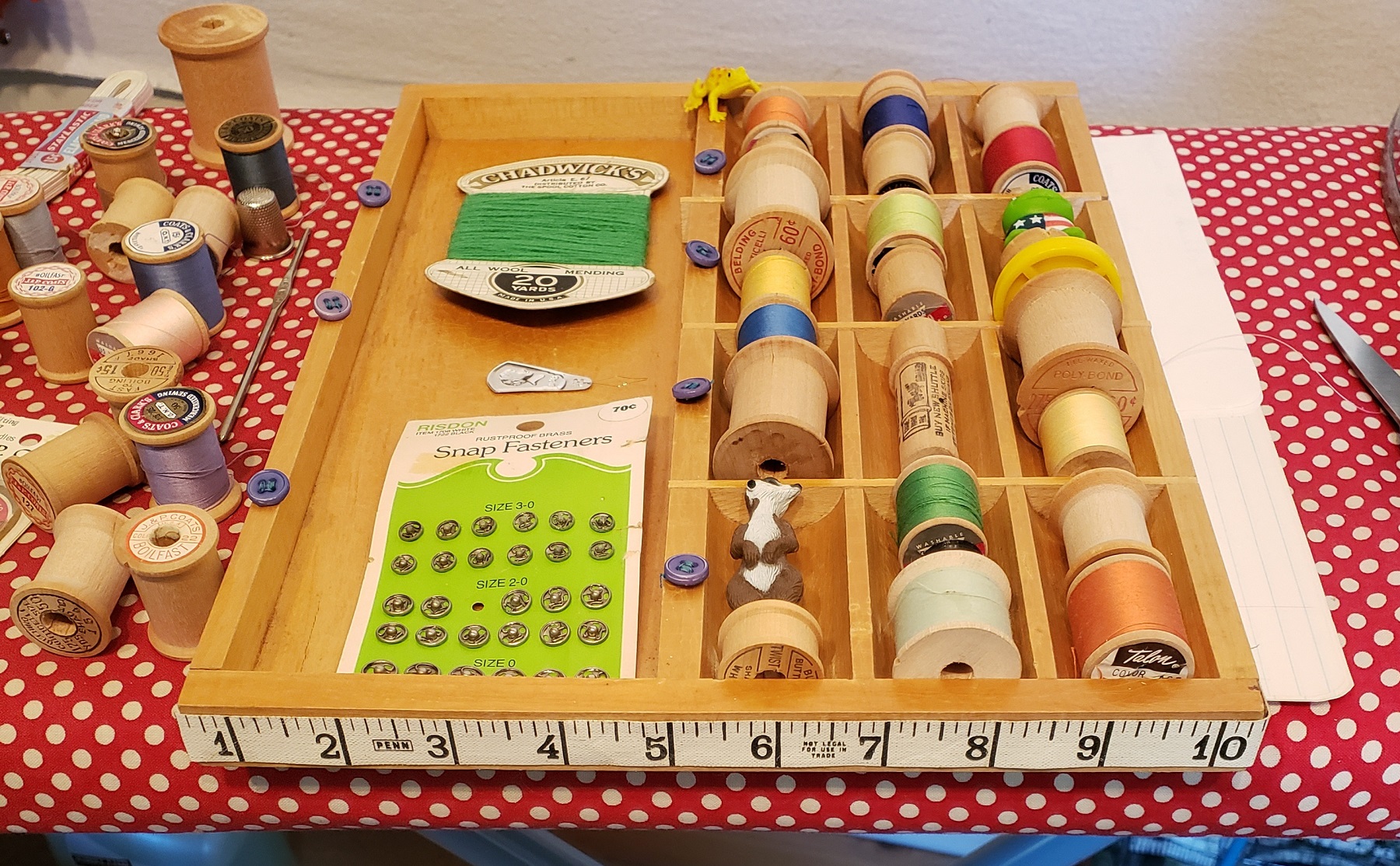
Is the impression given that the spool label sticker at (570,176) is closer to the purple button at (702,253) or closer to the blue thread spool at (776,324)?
the purple button at (702,253)

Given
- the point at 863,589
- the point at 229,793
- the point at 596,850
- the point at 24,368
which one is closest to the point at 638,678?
the point at 863,589

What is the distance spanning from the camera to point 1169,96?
4.29 meters

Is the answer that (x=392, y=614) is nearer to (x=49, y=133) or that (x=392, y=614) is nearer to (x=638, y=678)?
(x=638, y=678)

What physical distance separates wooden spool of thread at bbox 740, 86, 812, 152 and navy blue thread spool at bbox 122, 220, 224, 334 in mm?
928

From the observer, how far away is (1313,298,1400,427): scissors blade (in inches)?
74.5

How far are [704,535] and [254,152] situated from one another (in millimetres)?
1169

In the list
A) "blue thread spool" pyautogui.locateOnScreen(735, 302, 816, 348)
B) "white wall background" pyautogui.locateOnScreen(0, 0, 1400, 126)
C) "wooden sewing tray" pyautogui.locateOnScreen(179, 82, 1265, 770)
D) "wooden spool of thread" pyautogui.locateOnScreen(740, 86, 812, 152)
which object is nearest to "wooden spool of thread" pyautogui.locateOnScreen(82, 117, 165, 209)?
"wooden sewing tray" pyautogui.locateOnScreen(179, 82, 1265, 770)

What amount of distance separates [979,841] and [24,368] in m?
2.07

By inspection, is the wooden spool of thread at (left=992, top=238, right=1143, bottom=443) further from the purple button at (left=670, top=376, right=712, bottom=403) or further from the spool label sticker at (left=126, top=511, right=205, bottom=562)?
the spool label sticker at (left=126, top=511, right=205, bottom=562)

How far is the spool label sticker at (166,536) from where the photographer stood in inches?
60.2

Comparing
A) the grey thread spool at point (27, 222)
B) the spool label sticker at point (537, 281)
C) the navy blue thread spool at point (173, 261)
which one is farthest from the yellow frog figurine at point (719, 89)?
the grey thread spool at point (27, 222)

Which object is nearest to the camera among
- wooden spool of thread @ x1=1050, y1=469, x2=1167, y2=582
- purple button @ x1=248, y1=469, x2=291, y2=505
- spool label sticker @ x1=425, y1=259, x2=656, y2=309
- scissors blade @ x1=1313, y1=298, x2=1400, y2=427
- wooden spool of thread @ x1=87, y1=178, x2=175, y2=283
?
wooden spool of thread @ x1=1050, y1=469, x2=1167, y2=582

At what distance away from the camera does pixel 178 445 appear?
1.66 metres

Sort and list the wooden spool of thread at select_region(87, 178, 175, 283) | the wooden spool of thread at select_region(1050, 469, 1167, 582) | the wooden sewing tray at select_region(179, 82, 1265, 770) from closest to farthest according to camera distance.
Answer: the wooden sewing tray at select_region(179, 82, 1265, 770)
the wooden spool of thread at select_region(1050, 469, 1167, 582)
the wooden spool of thread at select_region(87, 178, 175, 283)
